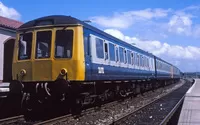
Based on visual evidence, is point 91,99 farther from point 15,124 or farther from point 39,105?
point 15,124

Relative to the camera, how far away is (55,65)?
12008 mm

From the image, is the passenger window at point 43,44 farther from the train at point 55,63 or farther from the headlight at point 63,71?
the headlight at point 63,71

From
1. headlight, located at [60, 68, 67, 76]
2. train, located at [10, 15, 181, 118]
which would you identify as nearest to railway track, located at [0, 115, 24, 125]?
train, located at [10, 15, 181, 118]

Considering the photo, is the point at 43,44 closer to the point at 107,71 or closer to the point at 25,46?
the point at 25,46

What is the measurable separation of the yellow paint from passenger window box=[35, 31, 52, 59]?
14cm

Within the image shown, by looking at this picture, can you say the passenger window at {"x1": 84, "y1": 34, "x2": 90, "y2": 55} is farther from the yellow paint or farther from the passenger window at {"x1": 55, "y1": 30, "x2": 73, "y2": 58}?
the passenger window at {"x1": 55, "y1": 30, "x2": 73, "y2": 58}

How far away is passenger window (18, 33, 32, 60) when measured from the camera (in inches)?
498

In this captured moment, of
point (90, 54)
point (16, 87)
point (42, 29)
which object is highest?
point (42, 29)

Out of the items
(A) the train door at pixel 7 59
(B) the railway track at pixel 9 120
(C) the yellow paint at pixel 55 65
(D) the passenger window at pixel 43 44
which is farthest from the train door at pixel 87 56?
(A) the train door at pixel 7 59

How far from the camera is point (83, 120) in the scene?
11.9 m

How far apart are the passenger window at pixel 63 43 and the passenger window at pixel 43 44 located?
0.98 ft

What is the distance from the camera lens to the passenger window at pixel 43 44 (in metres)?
12.4

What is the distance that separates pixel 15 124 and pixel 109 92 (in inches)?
261

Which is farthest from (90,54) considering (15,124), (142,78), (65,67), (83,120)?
(142,78)
